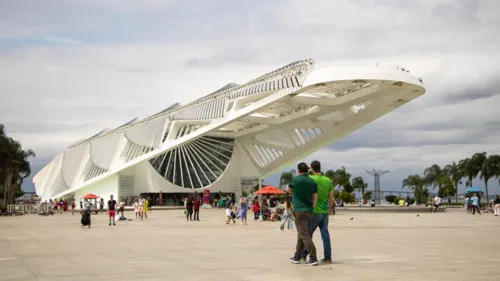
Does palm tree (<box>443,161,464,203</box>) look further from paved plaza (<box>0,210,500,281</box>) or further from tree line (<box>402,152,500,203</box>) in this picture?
paved plaza (<box>0,210,500,281</box>)

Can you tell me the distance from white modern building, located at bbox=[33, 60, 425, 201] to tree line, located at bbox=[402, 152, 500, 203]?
23.2 meters

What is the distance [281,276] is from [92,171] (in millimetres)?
57173

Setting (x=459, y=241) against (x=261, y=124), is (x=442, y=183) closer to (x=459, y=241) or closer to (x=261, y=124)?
(x=261, y=124)

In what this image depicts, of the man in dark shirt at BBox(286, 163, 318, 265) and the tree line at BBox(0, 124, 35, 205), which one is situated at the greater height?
the tree line at BBox(0, 124, 35, 205)

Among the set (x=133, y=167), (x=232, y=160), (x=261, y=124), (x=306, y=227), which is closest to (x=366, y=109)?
(x=261, y=124)

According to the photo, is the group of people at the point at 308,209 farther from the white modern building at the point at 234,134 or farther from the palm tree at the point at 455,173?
the palm tree at the point at 455,173

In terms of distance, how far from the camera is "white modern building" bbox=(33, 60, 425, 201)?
44.1 metres

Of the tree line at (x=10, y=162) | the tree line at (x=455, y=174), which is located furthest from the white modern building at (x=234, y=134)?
the tree line at (x=455, y=174)

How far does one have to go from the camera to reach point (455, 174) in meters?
83.9

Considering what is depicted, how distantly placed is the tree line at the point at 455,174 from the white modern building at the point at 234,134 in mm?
23240

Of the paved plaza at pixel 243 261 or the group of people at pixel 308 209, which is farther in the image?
the group of people at pixel 308 209

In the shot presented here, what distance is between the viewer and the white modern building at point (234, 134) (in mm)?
44062

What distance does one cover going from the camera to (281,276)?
8.33 meters

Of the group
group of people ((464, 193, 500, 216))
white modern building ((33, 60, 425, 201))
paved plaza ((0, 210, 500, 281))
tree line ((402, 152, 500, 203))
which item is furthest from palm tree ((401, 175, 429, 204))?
paved plaza ((0, 210, 500, 281))
